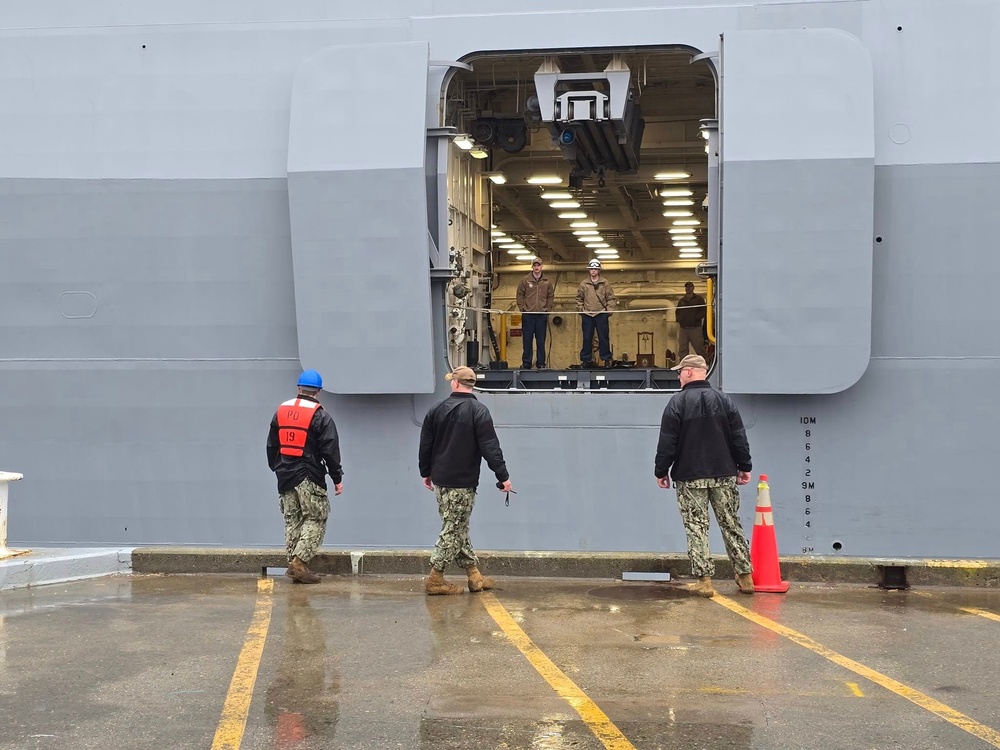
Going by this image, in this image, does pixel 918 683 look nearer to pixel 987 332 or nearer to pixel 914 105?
pixel 987 332

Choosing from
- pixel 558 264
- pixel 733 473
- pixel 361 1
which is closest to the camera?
pixel 733 473

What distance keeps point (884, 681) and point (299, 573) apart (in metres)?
4.32

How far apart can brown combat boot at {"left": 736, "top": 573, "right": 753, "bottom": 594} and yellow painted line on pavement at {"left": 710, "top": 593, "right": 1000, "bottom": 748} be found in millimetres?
436

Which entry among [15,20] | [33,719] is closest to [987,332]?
[33,719]

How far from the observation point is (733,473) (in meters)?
7.59

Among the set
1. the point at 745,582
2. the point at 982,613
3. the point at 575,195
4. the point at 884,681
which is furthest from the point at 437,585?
the point at 575,195

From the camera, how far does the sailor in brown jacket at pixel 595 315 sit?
1212 centimetres

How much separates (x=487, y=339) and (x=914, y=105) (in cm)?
559

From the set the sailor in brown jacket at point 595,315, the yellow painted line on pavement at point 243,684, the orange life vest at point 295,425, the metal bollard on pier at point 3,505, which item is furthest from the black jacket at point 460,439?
the sailor in brown jacket at point 595,315

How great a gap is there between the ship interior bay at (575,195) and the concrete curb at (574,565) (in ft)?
7.67

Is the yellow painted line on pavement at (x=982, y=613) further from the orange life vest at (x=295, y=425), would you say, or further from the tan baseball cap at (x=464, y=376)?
the orange life vest at (x=295, y=425)

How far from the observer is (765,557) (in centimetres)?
780

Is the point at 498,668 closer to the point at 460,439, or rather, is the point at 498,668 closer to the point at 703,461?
the point at 460,439

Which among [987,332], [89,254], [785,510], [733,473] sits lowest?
[785,510]
